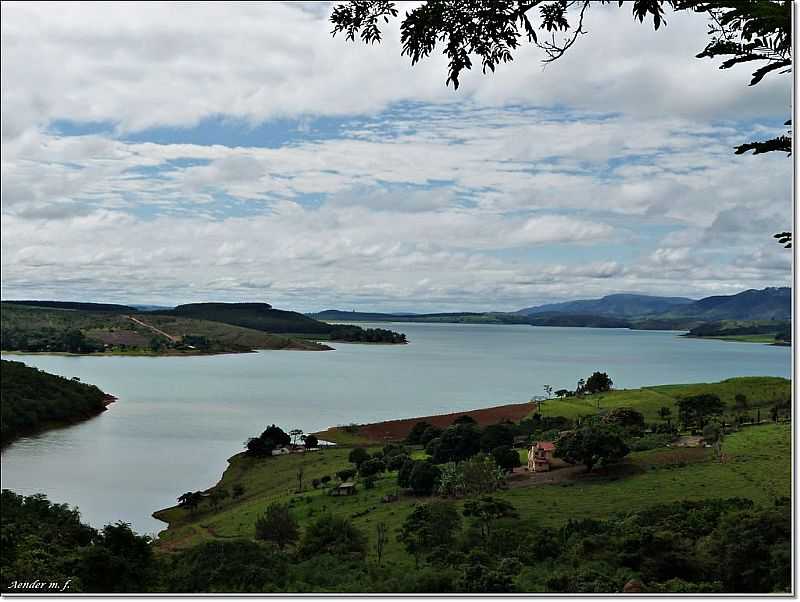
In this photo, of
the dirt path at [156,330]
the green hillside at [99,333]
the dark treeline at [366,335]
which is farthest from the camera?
the dirt path at [156,330]

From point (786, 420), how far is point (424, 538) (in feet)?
8.60

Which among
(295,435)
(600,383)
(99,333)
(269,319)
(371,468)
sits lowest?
(371,468)

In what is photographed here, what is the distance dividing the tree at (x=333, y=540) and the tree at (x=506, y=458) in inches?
47.5

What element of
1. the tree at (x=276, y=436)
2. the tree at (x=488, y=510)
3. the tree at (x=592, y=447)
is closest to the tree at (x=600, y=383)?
the tree at (x=592, y=447)

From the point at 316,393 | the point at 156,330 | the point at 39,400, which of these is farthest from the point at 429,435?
the point at 156,330

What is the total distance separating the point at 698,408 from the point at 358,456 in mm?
2935

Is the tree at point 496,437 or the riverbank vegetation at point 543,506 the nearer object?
the riverbank vegetation at point 543,506

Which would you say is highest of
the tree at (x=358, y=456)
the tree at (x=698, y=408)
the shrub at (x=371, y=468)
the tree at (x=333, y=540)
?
the tree at (x=698, y=408)

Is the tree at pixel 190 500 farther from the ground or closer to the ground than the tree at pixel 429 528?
closer to the ground

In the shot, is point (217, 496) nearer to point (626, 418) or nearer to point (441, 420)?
point (441, 420)

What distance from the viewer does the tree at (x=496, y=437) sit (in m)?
5.08

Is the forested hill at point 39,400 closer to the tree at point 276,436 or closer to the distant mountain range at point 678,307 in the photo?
the tree at point 276,436

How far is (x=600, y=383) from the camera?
5.81 meters

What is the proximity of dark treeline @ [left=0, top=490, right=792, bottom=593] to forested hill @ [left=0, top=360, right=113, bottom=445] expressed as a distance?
131 inches
